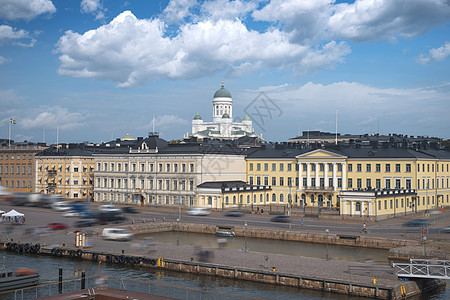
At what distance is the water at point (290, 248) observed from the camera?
143 ft

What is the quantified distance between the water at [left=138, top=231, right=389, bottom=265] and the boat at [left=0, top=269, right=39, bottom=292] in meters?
18.5

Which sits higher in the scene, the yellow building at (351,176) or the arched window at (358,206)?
the yellow building at (351,176)

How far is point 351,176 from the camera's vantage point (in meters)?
74.4

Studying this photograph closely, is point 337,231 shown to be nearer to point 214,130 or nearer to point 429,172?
point 429,172

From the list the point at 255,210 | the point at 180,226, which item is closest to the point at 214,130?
the point at 255,210

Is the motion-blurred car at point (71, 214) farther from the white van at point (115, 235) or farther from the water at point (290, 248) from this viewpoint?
the white van at point (115, 235)

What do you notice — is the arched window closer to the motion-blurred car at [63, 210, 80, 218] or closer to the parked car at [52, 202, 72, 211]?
the motion-blurred car at [63, 210, 80, 218]

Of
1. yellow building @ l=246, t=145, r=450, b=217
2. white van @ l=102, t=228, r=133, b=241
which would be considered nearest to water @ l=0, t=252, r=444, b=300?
white van @ l=102, t=228, r=133, b=241

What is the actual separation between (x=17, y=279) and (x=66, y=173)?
6121 cm

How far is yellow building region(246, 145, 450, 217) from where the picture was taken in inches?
2717

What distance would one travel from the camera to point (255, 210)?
73.2m

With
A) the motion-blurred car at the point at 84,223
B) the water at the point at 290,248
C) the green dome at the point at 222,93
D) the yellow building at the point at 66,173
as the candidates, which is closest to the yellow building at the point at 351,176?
the water at the point at 290,248

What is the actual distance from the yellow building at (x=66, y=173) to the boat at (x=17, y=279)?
5784 centimetres

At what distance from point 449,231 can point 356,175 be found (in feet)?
77.7
